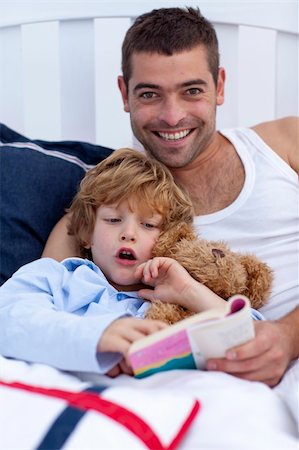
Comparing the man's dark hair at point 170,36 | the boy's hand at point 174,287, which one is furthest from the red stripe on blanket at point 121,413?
the man's dark hair at point 170,36

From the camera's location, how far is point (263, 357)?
45.0 inches

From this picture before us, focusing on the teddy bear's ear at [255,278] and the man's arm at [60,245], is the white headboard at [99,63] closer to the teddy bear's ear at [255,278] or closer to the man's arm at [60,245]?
the man's arm at [60,245]

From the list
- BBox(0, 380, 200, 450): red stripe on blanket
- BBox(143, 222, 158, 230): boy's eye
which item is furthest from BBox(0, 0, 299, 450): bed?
BBox(143, 222, 158, 230): boy's eye

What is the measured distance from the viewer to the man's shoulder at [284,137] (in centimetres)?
172

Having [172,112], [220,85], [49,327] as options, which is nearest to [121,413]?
[49,327]

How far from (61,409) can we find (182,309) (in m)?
0.38

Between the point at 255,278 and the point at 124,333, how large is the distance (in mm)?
318

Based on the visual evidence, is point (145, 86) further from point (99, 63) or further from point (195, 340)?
point (195, 340)

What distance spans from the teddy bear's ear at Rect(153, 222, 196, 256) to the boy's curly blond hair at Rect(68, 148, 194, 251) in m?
0.03

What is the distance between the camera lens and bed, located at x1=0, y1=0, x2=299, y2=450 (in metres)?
0.92

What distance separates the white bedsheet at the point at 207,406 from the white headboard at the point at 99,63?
Result: 3.71 ft

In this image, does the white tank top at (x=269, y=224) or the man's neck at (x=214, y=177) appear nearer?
the white tank top at (x=269, y=224)

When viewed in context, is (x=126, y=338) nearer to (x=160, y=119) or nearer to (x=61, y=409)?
(x=61, y=409)

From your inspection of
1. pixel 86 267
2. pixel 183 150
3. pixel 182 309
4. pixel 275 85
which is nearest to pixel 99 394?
pixel 182 309
